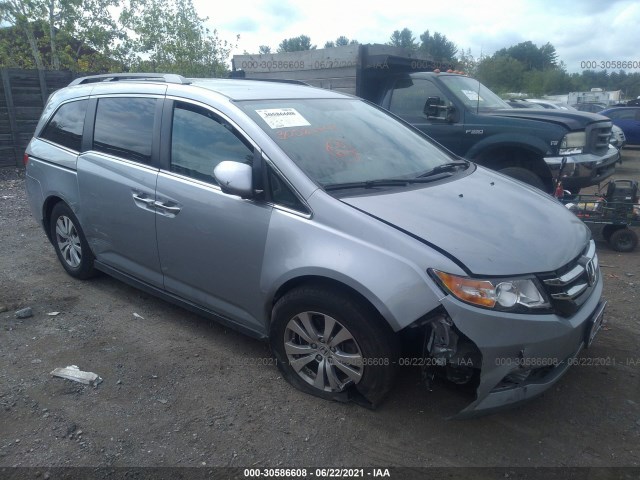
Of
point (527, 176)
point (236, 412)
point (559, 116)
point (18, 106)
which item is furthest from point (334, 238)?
point (18, 106)

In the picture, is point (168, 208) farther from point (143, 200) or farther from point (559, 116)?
point (559, 116)

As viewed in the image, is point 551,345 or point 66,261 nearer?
point 551,345

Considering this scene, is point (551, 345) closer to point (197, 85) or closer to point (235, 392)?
point (235, 392)

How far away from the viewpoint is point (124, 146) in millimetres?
4008

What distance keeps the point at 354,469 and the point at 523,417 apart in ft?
3.45

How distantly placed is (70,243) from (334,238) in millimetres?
3095

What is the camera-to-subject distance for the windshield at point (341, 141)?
10.5ft

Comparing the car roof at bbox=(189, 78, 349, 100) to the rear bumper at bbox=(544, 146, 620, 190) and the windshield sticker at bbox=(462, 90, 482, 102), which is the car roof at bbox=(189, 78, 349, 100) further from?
the windshield sticker at bbox=(462, 90, 482, 102)

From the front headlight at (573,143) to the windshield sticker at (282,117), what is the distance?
400cm

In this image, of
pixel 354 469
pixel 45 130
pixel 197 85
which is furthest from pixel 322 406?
pixel 45 130

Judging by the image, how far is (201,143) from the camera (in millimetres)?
3502

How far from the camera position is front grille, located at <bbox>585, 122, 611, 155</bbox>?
6.37m

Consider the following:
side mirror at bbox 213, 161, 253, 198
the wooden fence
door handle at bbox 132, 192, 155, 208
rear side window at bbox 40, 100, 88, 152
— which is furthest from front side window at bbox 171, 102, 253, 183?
the wooden fence

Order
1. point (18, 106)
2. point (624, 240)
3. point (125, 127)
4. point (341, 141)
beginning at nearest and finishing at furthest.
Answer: point (341, 141) → point (125, 127) → point (624, 240) → point (18, 106)
